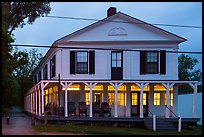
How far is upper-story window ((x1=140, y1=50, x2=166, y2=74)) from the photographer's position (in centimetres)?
2416

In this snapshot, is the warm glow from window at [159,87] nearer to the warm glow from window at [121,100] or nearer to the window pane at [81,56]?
the warm glow from window at [121,100]

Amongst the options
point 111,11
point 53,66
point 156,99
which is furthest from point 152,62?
point 53,66

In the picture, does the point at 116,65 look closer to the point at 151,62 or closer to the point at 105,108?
the point at 151,62

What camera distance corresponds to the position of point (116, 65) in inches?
956

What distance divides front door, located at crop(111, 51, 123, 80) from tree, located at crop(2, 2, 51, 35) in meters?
12.2

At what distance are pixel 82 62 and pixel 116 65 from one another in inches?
90.6

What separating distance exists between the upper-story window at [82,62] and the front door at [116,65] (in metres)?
1.35

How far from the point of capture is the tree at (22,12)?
32594mm

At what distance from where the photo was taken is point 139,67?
24.2 metres

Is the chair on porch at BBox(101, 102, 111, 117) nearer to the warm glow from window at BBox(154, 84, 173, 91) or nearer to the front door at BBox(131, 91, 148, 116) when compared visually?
the front door at BBox(131, 91, 148, 116)

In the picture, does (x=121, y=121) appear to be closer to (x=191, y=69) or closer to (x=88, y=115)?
(x=88, y=115)

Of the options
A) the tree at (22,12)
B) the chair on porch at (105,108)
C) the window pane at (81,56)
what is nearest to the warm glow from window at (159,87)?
the chair on porch at (105,108)

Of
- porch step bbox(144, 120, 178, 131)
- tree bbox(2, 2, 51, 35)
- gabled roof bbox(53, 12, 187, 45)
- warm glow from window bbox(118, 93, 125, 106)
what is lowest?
porch step bbox(144, 120, 178, 131)

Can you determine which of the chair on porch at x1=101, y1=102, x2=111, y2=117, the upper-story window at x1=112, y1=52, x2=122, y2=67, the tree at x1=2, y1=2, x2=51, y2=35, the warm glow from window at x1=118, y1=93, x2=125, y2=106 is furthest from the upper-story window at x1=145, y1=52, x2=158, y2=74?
the tree at x1=2, y1=2, x2=51, y2=35
